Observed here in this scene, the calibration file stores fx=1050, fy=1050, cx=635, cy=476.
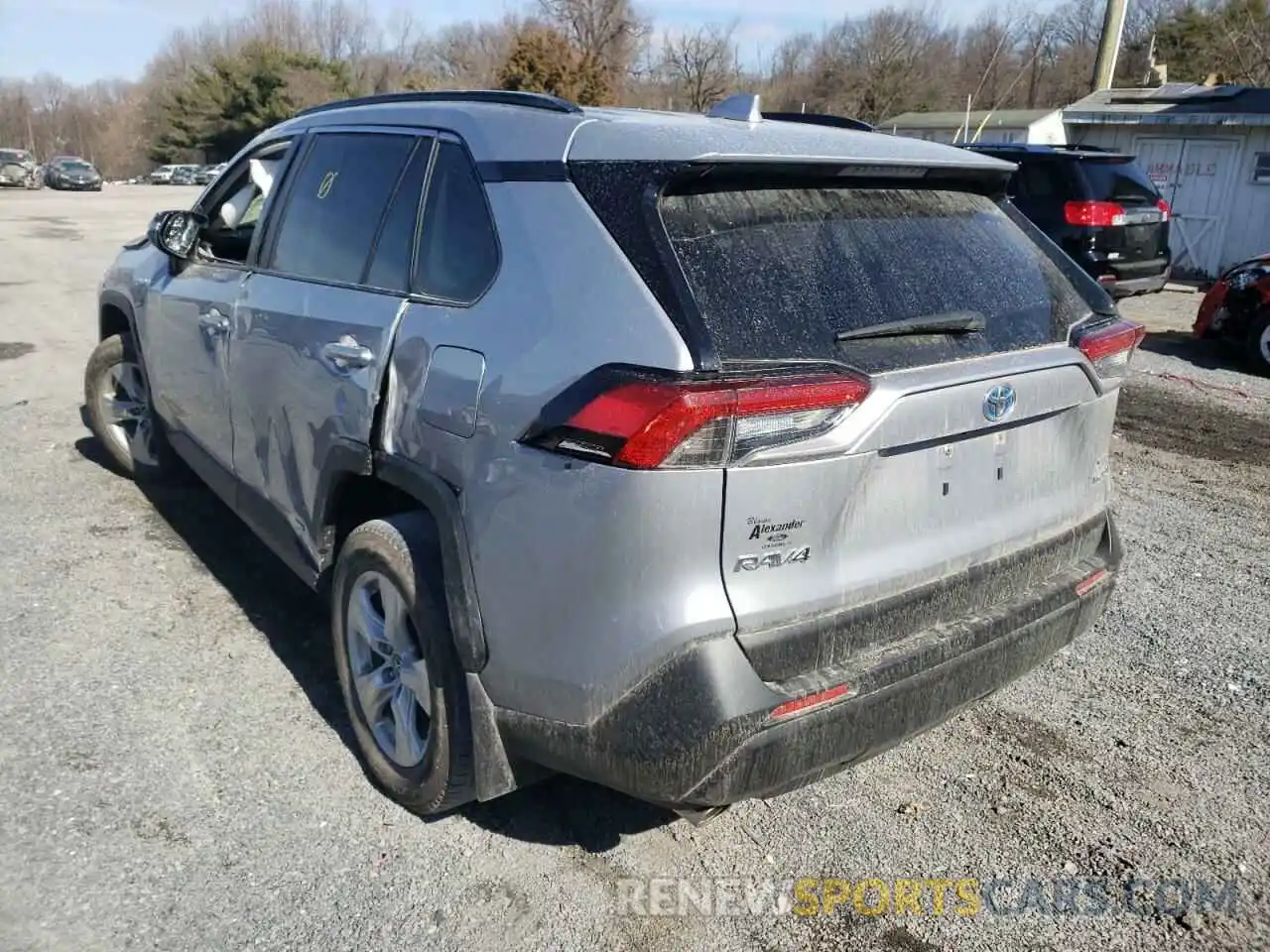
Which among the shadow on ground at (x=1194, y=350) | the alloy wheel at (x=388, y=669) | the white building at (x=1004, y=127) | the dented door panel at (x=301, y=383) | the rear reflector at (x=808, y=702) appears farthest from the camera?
the white building at (x=1004, y=127)

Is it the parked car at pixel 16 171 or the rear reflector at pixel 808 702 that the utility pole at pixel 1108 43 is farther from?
the parked car at pixel 16 171

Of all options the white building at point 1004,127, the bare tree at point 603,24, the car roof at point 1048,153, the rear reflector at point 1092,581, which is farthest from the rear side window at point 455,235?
the bare tree at point 603,24

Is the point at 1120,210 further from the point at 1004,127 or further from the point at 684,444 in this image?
the point at 1004,127

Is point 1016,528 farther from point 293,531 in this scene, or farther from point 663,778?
point 293,531

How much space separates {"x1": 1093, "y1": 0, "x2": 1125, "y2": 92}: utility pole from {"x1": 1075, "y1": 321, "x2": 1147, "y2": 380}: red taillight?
18.4 metres

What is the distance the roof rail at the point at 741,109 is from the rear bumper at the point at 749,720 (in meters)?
1.48

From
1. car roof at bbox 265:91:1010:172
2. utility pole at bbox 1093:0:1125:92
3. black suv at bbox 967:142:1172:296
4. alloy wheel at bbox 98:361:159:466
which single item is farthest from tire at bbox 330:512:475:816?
utility pole at bbox 1093:0:1125:92

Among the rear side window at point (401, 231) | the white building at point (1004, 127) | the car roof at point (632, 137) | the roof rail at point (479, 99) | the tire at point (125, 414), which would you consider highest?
the white building at point (1004, 127)

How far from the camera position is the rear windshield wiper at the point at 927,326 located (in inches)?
94.9

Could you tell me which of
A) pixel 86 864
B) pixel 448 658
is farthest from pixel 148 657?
pixel 448 658

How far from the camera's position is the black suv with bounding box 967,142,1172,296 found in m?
10.7

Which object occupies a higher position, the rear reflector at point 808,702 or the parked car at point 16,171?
the rear reflector at point 808,702

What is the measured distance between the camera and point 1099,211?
1067 cm

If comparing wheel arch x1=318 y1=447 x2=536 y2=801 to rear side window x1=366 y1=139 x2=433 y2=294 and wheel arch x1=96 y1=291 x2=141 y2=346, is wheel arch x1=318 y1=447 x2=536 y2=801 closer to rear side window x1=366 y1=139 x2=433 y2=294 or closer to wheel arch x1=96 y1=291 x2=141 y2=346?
rear side window x1=366 y1=139 x2=433 y2=294
